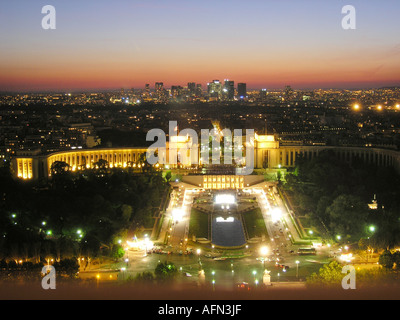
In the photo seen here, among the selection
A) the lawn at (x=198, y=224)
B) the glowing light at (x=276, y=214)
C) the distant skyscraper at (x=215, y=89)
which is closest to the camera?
the lawn at (x=198, y=224)

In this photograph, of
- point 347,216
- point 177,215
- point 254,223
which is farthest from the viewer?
point 177,215

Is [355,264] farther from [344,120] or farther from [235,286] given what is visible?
[344,120]

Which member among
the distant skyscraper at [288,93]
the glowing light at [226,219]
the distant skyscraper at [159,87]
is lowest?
the glowing light at [226,219]

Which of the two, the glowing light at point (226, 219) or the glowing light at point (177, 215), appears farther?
the glowing light at point (177, 215)

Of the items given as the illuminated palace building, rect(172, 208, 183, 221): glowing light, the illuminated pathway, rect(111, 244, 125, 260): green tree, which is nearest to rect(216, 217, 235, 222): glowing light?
the illuminated pathway

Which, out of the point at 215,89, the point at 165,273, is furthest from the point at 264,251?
the point at 215,89

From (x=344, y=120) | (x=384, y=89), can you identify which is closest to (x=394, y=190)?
(x=344, y=120)

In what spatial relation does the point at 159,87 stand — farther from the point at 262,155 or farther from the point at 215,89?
the point at 262,155

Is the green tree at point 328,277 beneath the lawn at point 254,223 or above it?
above

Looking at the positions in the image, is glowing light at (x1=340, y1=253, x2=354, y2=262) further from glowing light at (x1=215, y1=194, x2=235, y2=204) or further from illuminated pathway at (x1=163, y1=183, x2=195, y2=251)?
glowing light at (x1=215, y1=194, x2=235, y2=204)

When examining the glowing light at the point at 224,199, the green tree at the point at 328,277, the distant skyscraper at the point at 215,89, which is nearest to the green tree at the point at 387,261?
the green tree at the point at 328,277

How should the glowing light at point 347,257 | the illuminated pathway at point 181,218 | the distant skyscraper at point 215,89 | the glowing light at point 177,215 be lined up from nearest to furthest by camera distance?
1. the glowing light at point 347,257
2. the illuminated pathway at point 181,218
3. the glowing light at point 177,215
4. the distant skyscraper at point 215,89

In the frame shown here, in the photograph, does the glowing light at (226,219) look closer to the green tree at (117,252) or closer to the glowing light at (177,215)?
the glowing light at (177,215)
